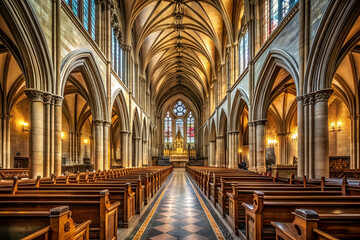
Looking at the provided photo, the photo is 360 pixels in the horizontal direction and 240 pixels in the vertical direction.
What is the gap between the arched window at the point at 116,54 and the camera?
54.5 ft

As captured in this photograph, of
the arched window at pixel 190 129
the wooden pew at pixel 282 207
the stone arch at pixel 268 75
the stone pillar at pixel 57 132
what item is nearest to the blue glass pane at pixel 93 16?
the stone pillar at pixel 57 132

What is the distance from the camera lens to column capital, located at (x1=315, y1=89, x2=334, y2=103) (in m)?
7.69

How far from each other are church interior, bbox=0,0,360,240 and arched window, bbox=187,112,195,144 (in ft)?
59.9

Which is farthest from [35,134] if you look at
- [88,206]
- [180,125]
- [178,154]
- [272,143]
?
[180,125]

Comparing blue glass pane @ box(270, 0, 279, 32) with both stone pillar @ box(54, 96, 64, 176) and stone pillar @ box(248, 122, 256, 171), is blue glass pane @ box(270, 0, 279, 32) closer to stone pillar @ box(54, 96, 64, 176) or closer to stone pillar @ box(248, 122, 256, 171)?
stone pillar @ box(248, 122, 256, 171)

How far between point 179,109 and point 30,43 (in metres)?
38.4

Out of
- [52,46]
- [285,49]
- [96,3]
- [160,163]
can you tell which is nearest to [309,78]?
[285,49]

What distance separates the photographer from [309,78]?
26.3ft

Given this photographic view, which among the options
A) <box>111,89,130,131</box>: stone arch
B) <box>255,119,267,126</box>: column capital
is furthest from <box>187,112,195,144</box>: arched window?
<box>255,119,267,126</box>: column capital

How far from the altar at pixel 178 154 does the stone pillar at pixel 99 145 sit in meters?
25.5

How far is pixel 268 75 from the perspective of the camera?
12.2 metres

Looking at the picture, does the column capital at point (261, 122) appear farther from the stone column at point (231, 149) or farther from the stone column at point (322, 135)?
the stone column at point (322, 135)

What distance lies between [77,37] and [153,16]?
12.5 meters

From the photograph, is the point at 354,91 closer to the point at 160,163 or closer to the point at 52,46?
the point at 52,46
